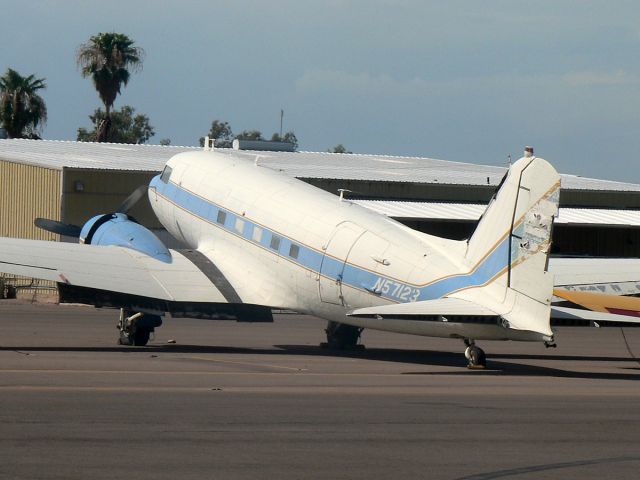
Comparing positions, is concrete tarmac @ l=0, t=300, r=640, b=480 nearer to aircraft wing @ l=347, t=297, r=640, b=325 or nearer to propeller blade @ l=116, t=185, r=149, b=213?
aircraft wing @ l=347, t=297, r=640, b=325

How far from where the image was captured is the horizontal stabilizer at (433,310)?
20906 mm

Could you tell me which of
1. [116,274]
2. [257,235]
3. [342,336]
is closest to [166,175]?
[257,235]

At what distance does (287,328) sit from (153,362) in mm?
13163

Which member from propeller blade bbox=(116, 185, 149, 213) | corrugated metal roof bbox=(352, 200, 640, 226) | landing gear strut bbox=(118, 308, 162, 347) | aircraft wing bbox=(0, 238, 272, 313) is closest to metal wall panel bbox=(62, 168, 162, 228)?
corrugated metal roof bbox=(352, 200, 640, 226)

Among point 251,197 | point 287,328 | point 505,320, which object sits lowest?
point 287,328

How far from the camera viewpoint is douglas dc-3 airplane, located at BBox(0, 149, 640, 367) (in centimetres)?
2112

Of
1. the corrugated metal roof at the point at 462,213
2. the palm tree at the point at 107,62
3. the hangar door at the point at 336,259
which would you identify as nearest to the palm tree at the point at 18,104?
the palm tree at the point at 107,62

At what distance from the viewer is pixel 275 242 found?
86.4 feet

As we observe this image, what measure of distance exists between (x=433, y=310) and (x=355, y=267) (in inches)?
121

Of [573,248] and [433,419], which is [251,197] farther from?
[573,248]

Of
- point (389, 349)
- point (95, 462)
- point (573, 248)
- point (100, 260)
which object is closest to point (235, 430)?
point (95, 462)

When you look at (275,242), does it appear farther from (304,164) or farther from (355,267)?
(304,164)

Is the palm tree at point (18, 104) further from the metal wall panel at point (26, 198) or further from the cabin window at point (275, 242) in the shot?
the cabin window at point (275, 242)

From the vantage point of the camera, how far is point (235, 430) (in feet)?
45.6
